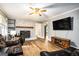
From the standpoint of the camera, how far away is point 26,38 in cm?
187

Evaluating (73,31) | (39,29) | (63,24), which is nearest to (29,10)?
(39,29)

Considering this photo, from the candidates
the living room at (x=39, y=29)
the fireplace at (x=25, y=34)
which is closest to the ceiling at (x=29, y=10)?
the living room at (x=39, y=29)

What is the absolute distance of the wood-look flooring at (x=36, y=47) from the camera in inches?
68.1

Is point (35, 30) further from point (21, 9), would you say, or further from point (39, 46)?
point (21, 9)

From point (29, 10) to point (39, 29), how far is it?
39 cm

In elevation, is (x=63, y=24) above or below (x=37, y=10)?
below

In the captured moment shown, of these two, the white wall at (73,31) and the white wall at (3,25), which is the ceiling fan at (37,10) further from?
the white wall at (3,25)

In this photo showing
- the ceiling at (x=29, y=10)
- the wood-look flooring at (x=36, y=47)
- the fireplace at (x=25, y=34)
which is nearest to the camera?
the ceiling at (x=29, y=10)

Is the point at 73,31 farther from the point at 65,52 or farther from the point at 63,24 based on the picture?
the point at 65,52

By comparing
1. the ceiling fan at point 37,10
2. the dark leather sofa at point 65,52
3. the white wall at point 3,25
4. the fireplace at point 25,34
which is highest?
the ceiling fan at point 37,10

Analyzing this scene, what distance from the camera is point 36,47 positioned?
1.80 meters

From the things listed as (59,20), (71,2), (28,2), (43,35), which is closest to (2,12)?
(28,2)

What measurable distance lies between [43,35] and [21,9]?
58 cm

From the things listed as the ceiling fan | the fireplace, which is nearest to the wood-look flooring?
the fireplace
